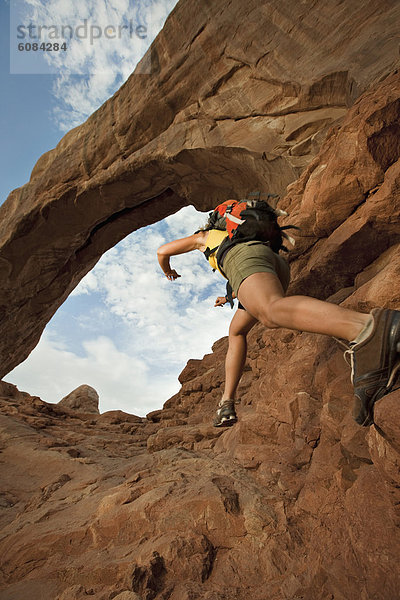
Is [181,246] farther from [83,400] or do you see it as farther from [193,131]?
[83,400]

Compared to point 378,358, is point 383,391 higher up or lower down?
lower down

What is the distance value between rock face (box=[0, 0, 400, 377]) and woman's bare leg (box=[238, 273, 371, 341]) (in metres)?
2.46

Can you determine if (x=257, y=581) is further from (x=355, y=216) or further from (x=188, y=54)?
(x=188, y=54)

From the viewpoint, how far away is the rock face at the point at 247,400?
2.06 m

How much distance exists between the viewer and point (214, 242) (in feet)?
9.34

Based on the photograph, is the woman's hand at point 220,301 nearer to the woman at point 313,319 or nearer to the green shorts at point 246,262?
the woman at point 313,319

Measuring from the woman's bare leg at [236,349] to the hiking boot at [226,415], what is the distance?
93 mm

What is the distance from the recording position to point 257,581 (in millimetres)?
1991

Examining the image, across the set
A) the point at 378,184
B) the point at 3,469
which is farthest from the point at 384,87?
the point at 3,469

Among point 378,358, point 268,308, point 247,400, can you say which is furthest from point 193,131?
point 378,358

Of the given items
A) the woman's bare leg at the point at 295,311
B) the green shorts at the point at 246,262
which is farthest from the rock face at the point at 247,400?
the green shorts at the point at 246,262

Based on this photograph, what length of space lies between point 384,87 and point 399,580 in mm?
4382

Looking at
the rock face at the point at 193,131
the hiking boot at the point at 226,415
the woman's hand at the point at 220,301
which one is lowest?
the hiking boot at the point at 226,415

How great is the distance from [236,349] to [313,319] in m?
1.39
